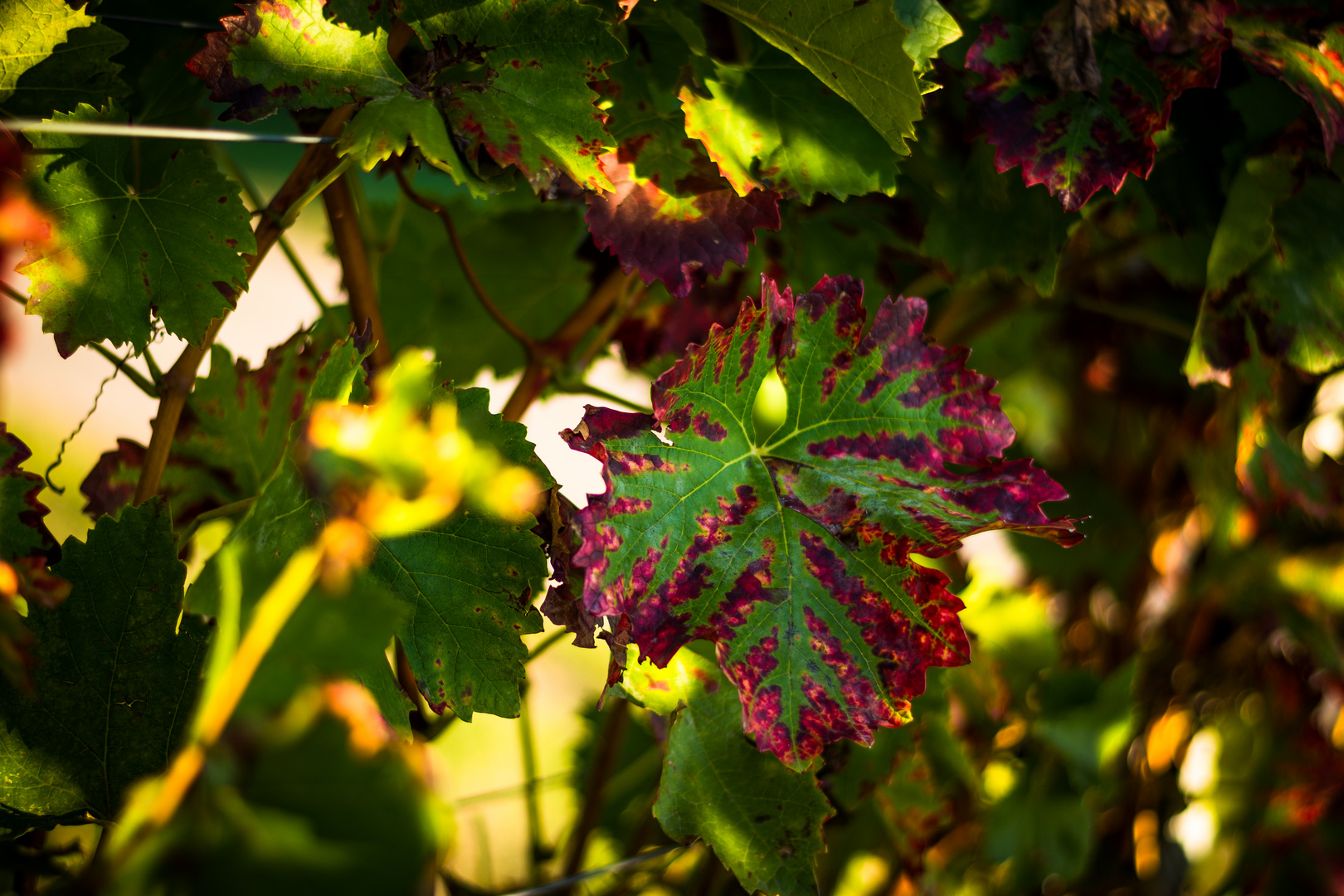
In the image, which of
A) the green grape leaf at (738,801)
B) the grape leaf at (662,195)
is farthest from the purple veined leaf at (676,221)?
the green grape leaf at (738,801)

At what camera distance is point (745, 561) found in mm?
426

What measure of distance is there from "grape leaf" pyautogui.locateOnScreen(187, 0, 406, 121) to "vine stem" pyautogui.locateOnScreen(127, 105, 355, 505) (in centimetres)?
4

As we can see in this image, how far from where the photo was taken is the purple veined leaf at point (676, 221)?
1.61 ft

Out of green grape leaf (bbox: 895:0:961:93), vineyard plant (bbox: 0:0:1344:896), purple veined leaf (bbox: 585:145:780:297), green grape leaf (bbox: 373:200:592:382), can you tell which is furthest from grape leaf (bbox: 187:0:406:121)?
green grape leaf (bbox: 373:200:592:382)

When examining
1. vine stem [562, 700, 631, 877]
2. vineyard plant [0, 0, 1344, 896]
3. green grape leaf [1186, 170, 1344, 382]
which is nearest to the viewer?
vineyard plant [0, 0, 1344, 896]

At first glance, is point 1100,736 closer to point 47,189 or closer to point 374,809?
point 374,809

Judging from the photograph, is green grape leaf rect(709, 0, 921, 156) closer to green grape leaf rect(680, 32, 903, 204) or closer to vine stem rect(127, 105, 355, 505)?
green grape leaf rect(680, 32, 903, 204)

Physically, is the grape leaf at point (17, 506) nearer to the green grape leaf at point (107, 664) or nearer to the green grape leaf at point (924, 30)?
the green grape leaf at point (107, 664)

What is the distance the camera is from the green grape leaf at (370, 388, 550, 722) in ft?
1.37

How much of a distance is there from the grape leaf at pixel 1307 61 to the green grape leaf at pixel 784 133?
0.22 meters

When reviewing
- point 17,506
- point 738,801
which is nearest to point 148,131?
point 17,506

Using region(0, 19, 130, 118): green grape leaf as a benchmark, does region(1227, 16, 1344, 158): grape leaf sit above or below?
below

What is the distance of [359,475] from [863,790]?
549 mm

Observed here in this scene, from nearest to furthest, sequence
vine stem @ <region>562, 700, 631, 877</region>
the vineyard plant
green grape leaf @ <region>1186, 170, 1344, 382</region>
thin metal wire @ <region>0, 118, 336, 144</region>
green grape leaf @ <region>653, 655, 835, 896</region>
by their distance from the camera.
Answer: the vineyard plant < thin metal wire @ <region>0, 118, 336, 144</region> < green grape leaf @ <region>653, 655, 835, 896</region> < green grape leaf @ <region>1186, 170, 1344, 382</region> < vine stem @ <region>562, 700, 631, 877</region>
